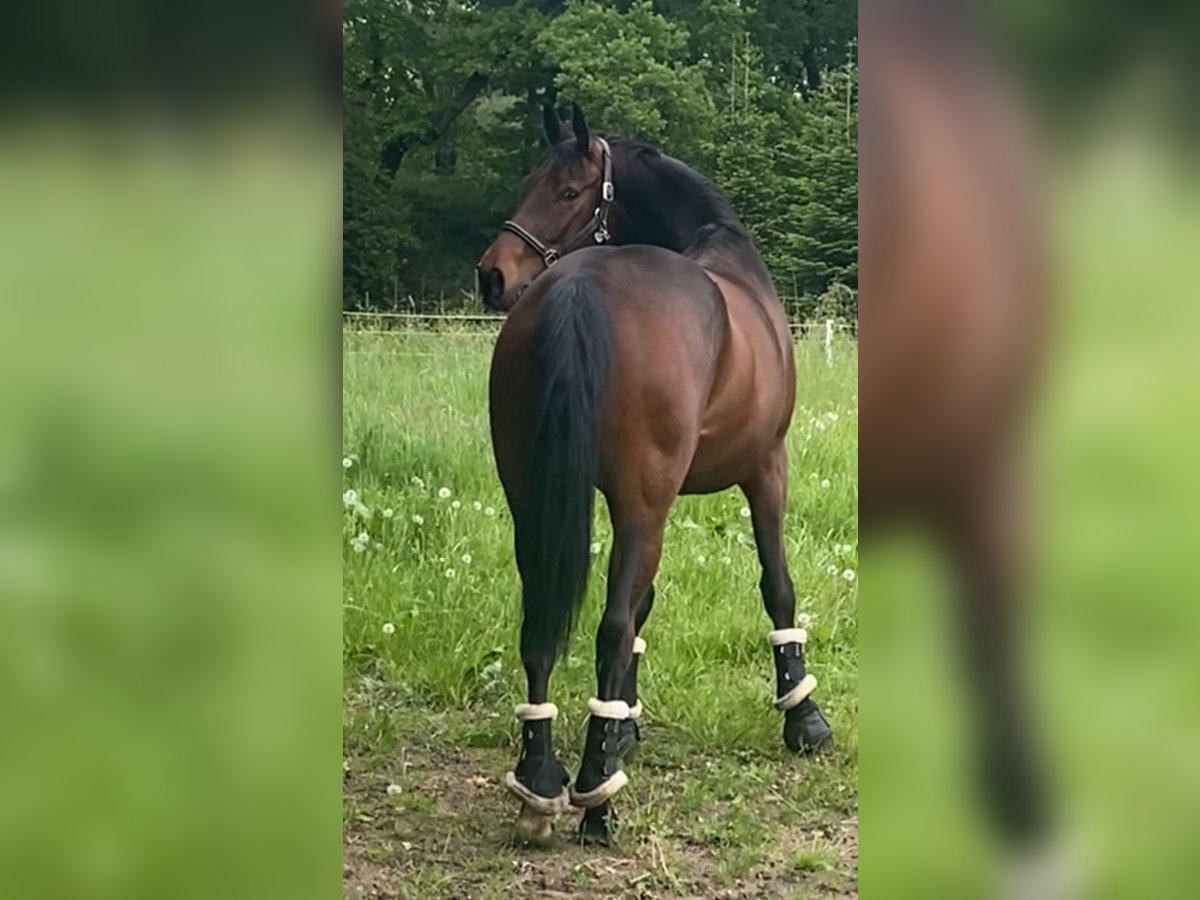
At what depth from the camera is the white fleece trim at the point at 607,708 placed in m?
2.10

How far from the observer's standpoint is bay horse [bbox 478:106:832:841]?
2061 mm

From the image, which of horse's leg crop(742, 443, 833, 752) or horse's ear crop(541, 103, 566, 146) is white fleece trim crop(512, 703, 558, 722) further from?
horse's ear crop(541, 103, 566, 146)

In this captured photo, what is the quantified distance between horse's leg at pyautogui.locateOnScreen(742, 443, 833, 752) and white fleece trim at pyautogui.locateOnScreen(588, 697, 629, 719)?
1.06ft

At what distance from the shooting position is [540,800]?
2113 millimetres

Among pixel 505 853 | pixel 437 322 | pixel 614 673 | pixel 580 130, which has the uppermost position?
pixel 580 130

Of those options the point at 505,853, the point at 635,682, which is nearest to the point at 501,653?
the point at 635,682
